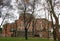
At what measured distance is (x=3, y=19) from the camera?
150 feet

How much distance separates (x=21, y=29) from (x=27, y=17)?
80.8 ft

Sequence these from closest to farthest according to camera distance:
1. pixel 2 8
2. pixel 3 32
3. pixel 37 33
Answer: pixel 2 8 → pixel 37 33 → pixel 3 32

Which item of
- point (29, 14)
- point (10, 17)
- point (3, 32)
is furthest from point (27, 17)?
point (3, 32)

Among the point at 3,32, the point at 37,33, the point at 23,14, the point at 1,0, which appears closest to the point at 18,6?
the point at 23,14

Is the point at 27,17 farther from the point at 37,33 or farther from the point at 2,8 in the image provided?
the point at 37,33

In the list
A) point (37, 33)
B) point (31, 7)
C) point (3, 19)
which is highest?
Result: point (31, 7)

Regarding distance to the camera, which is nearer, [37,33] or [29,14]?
[29,14]

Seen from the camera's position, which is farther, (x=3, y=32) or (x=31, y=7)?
(x=3, y=32)

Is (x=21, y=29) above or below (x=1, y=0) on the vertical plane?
below

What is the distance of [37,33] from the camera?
6812cm

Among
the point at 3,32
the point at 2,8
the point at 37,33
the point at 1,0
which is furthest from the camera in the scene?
the point at 3,32

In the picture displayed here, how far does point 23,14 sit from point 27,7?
201 cm

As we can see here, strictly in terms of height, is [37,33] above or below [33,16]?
below

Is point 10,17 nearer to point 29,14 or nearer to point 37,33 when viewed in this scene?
point 29,14
